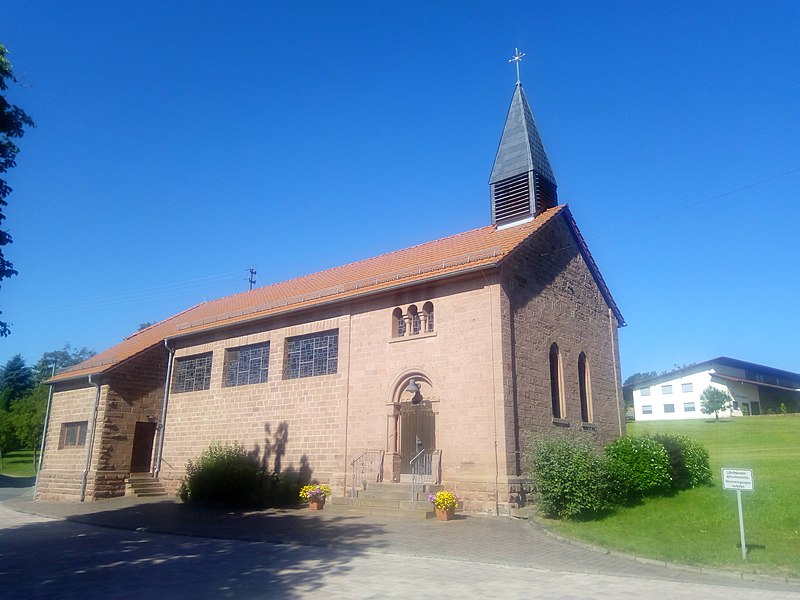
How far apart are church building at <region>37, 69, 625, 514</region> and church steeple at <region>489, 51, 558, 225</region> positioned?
6 centimetres

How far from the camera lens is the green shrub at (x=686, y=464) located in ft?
50.1

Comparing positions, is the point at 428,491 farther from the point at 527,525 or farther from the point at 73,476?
the point at 73,476

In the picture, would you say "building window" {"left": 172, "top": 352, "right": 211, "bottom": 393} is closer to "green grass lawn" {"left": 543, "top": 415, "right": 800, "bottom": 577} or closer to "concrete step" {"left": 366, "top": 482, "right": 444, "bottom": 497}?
"concrete step" {"left": 366, "top": 482, "right": 444, "bottom": 497}

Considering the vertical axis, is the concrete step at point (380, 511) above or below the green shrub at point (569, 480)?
below

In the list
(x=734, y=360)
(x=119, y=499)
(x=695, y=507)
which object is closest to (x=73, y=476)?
(x=119, y=499)

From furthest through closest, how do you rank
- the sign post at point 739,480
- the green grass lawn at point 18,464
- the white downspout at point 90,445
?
the green grass lawn at point 18,464 < the white downspout at point 90,445 < the sign post at point 739,480

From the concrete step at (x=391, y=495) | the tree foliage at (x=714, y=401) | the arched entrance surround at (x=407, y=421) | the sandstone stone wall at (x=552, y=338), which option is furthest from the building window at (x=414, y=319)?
the tree foliage at (x=714, y=401)

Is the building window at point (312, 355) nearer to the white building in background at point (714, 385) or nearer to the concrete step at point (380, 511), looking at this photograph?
the concrete step at point (380, 511)

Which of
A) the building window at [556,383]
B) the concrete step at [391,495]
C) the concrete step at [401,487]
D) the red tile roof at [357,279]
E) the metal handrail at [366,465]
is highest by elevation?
the red tile roof at [357,279]

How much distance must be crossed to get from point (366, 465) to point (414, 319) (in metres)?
4.52

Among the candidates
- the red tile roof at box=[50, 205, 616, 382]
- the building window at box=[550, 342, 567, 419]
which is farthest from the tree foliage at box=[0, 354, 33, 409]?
the building window at box=[550, 342, 567, 419]

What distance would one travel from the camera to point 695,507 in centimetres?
1312

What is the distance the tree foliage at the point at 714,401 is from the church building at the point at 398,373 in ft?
65.9

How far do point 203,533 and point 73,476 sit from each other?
13059 millimetres
